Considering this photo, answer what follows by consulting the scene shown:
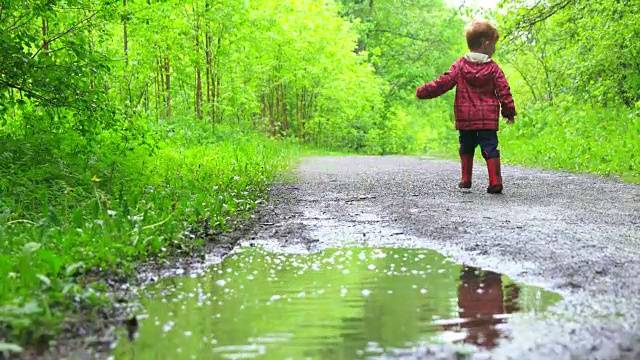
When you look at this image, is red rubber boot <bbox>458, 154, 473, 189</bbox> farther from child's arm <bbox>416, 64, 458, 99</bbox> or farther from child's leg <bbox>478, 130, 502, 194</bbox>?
child's arm <bbox>416, 64, 458, 99</bbox>

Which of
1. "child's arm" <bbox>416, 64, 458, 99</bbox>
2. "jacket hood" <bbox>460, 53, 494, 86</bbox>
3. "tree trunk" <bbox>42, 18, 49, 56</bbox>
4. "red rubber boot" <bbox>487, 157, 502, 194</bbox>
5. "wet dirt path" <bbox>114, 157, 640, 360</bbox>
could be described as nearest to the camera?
"wet dirt path" <bbox>114, 157, 640, 360</bbox>

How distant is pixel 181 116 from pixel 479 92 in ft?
32.3

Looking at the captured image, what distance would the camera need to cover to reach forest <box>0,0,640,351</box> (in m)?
3.80

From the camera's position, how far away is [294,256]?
13.3 feet

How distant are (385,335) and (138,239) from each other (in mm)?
1920

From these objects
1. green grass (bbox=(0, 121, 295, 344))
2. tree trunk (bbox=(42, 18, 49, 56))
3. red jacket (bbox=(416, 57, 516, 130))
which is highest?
tree trunk (bbox=(42, 18, 49, 56))

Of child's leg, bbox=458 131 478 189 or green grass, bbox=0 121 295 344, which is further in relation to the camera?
child's leg, bbox=458 131 478 189

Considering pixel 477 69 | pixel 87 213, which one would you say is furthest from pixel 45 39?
pixel 477 69

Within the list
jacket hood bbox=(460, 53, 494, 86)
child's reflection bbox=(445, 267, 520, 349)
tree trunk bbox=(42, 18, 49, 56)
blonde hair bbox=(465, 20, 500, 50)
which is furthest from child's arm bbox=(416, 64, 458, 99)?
child's reflection bbox=(445, 267, 520, 349)

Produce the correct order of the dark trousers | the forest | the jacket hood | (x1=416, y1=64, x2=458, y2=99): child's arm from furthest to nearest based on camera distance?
(x1=416, y1=64, x2=458, y2=99): child's arm, the jacket hood, the dark trousers, the forest

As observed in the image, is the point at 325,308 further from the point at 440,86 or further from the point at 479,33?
the point at 479,33

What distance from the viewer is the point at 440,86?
7.68 metres

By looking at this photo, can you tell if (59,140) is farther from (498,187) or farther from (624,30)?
(624,30)

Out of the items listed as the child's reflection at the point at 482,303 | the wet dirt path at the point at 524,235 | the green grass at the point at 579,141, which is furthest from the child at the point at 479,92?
the child's reflection at the point at 482,303
